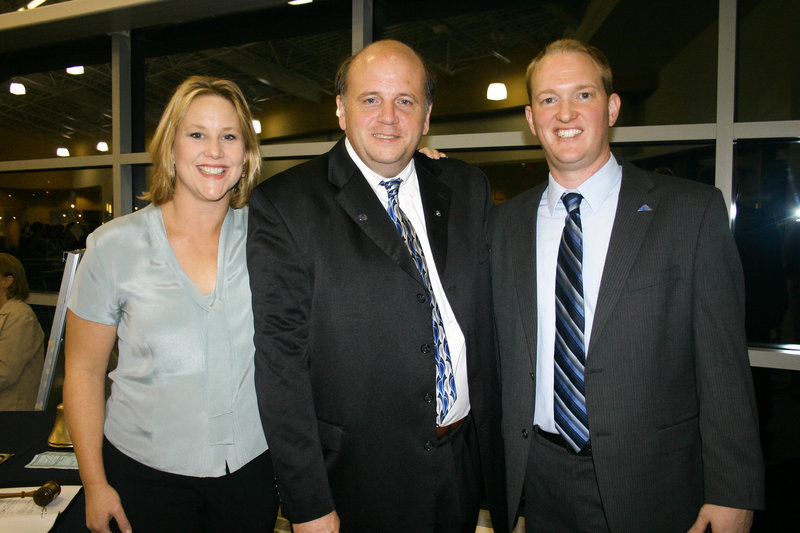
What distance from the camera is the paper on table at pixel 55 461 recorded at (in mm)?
1846

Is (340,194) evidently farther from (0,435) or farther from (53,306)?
(53,306)

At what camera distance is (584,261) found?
1.61m

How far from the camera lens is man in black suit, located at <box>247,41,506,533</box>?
1515mm

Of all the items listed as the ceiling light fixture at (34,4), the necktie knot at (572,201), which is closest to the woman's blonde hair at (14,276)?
the ceiling light fixture at (34,4)

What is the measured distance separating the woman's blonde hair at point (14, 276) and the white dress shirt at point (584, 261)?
4.15m

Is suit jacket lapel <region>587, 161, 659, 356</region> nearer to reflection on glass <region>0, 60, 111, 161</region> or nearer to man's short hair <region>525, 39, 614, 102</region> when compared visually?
man's short hair <region>525, 39, 614, 102</region>

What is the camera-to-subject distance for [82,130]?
185 inches

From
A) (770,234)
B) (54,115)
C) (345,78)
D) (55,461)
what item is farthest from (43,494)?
(54,115)

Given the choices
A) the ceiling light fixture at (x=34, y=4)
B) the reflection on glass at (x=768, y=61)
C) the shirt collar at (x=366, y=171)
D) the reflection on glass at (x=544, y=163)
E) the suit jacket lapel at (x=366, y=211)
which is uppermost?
the ceiling light fixture at (x=34, y=4)

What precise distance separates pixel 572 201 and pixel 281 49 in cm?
304

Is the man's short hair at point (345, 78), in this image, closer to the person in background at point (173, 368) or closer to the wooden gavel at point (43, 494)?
the person in background at point (173, 368)

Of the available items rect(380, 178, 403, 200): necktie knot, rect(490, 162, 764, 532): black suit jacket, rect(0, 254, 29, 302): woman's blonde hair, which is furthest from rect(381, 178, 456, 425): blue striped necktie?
rect(0, 254, 29, 302): woman's blonde hair

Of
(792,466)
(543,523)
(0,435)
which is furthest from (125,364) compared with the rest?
(792,466)

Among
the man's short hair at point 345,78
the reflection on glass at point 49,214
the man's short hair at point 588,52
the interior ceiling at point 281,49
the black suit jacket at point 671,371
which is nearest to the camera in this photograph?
the black suit jacket at point 671,371
